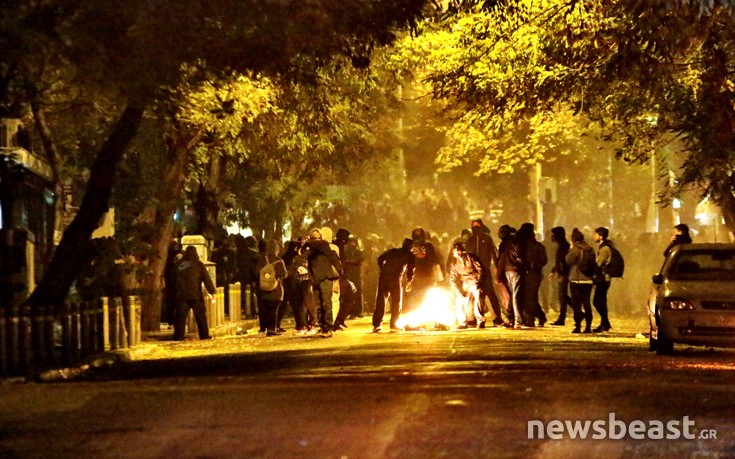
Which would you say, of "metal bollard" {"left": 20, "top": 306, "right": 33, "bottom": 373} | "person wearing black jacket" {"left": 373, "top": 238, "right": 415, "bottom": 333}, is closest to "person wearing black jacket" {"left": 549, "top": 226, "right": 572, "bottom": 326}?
"person wearing black jacket" {"left": 373, "top": 238, "right": 415, "bottom": 333}

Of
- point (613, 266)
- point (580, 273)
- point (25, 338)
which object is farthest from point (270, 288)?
point (25, 338)

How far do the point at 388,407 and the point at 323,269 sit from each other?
478 inches

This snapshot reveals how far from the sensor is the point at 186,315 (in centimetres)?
2319

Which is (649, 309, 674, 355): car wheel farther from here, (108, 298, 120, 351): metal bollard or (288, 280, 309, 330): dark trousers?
(108, 298, 120, 351): metal bollard

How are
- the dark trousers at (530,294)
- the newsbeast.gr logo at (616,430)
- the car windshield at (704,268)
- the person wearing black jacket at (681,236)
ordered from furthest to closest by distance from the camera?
the dark trousers at (530,294)
the person wearing black jacket at (681,236)
the car windshield at (704,268)
the newsbeast.gr logo at (616,430)

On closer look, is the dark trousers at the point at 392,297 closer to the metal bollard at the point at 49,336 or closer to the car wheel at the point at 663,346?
the car wheel at the point at 663,346

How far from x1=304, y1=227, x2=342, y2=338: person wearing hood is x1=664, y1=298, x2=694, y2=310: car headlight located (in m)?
7.58

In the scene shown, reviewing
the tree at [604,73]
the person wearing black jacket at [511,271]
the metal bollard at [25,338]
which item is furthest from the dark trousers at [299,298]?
the metal bollard at [25,338]

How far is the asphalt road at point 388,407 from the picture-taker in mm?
9141

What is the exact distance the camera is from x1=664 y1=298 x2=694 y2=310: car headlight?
16953 millimetres

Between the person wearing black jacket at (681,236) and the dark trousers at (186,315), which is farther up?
the person wearing black jacket at (681,236)

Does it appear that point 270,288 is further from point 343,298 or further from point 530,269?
point 530,269

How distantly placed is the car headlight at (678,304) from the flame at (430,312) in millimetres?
7170

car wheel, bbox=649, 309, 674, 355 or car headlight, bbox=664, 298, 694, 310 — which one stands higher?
car headlight, bbox=664, 298, 694, 310
